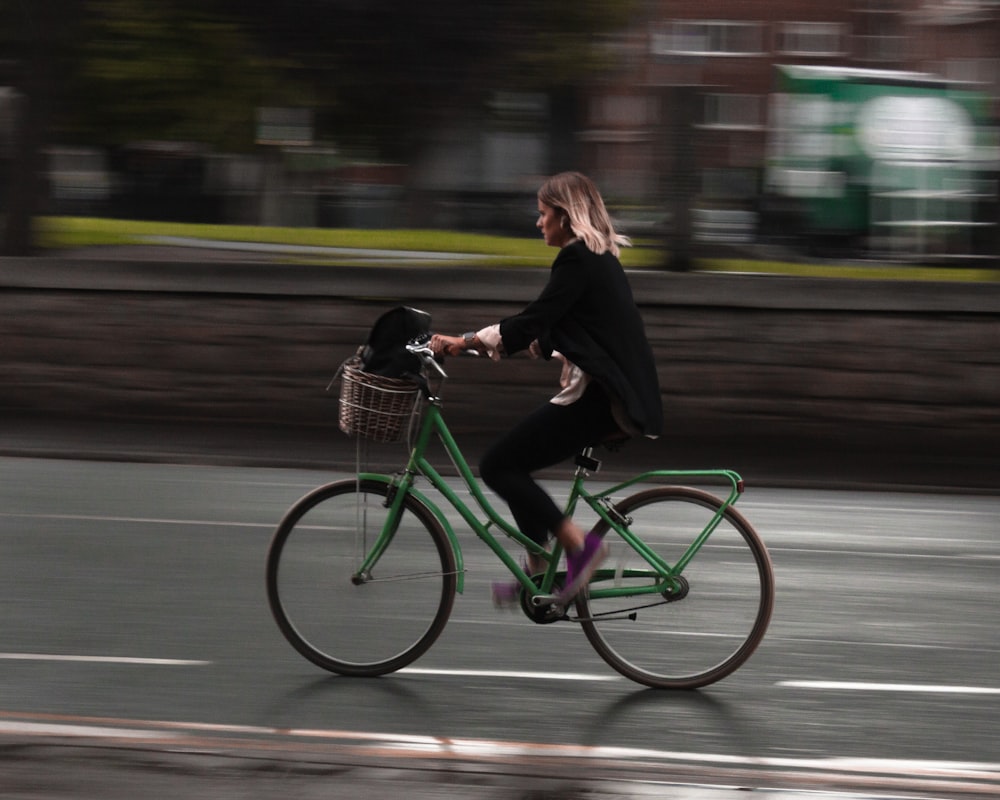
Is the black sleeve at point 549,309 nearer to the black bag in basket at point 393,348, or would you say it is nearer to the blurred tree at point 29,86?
the black bag in basket at point 393,348

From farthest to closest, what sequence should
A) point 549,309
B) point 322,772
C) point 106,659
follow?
1. point 106,659
2. point 549,309
3. point 322,772

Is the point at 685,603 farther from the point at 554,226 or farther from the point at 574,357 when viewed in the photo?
the point at 554,226

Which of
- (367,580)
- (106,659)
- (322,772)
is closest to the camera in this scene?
(322,772)

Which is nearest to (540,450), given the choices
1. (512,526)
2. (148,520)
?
(512,526)

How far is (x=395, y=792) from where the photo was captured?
14.3 ft

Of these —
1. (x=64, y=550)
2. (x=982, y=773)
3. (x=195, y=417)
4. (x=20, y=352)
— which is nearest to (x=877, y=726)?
(x=982, y=773)

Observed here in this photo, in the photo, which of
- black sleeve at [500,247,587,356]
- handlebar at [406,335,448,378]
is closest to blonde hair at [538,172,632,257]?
black sleeve at [500,247,587,356]

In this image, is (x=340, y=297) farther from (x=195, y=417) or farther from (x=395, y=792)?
(x=395, y=792)

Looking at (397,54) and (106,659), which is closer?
(106,659)

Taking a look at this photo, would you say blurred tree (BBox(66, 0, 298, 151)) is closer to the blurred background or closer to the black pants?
the blurred background

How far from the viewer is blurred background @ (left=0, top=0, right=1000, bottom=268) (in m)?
13.2

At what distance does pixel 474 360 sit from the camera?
13.2m

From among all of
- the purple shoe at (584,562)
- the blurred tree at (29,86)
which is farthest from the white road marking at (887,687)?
the blurred tree at (29,86)

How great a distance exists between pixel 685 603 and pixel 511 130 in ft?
32.0
